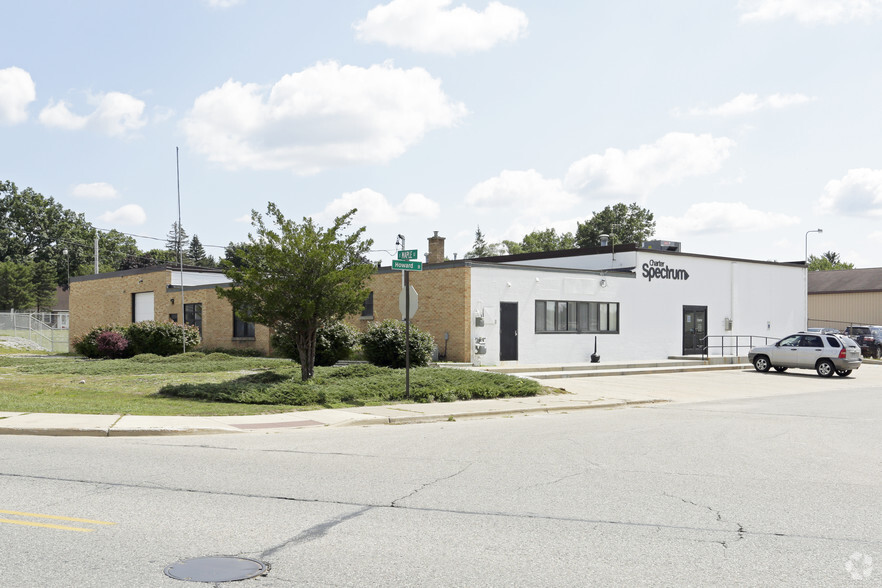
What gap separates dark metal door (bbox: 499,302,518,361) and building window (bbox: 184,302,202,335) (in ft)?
57.5

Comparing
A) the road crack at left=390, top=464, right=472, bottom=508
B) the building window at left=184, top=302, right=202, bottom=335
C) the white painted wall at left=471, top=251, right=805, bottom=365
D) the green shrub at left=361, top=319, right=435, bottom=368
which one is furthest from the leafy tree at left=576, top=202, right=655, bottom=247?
the road crack at left=390, top=464, right=472, bottom=508

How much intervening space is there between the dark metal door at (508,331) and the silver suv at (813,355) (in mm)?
9762

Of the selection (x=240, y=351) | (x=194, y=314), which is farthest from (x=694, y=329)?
(x=194, y=314)

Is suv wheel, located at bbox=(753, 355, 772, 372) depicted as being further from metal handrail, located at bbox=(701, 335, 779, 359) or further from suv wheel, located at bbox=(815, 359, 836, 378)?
metal handrail, located at bbox=(701, 335, 779, 359)

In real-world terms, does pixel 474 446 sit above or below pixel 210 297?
below

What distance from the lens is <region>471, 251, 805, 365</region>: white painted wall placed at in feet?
96.5

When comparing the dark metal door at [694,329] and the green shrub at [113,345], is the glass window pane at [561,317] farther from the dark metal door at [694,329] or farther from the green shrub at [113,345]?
the green shrub at [113,345]

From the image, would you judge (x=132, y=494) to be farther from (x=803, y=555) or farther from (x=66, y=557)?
(x=803, y=555)

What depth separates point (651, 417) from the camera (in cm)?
1572

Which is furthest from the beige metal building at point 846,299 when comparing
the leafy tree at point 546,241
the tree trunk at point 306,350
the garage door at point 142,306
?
the tree trunk at point 306,350

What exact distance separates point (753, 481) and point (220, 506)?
572 centimetres

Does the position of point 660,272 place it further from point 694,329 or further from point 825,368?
point 825,368

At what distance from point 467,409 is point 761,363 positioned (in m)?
19.2

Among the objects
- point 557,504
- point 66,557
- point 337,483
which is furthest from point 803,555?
point 66,557
